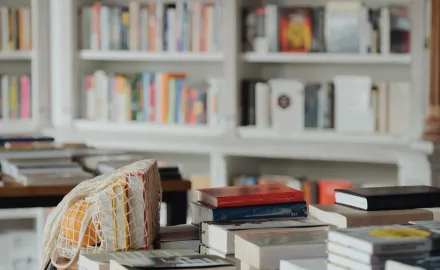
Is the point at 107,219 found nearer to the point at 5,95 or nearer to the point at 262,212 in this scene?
the point at 262,212

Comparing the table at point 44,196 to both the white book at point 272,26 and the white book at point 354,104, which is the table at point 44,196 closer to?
the white book at point 354,104

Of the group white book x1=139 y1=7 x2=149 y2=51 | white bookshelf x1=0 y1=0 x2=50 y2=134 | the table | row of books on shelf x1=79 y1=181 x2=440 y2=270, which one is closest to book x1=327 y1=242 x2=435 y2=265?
row of books on shelf x1=79 y1=181 x2=440 y2=270

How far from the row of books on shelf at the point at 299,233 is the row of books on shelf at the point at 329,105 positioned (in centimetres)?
236

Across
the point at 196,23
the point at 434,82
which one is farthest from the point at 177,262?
the point at 196,23

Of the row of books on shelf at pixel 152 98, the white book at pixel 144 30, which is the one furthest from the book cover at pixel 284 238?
the white book at pixel 144 30

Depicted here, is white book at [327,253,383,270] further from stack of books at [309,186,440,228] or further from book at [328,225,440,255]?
stack of books at [309,186,440,228]

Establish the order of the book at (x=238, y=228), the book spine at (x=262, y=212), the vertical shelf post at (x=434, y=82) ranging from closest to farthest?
1. the book at (x=238, y=228)
2. the book spine at (x=262, y=212)
3. the vertical shelf post at (x=434, y=82)

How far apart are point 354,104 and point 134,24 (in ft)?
4.28

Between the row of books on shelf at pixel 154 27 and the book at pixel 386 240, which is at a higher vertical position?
the row of books on shelf at pixel 154 27

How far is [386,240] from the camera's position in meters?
1.42

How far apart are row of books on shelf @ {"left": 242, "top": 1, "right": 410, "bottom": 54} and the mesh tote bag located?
2.60m

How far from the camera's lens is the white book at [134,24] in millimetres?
5000

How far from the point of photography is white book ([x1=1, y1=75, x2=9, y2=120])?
5285mm

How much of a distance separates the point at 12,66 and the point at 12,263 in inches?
59.7
